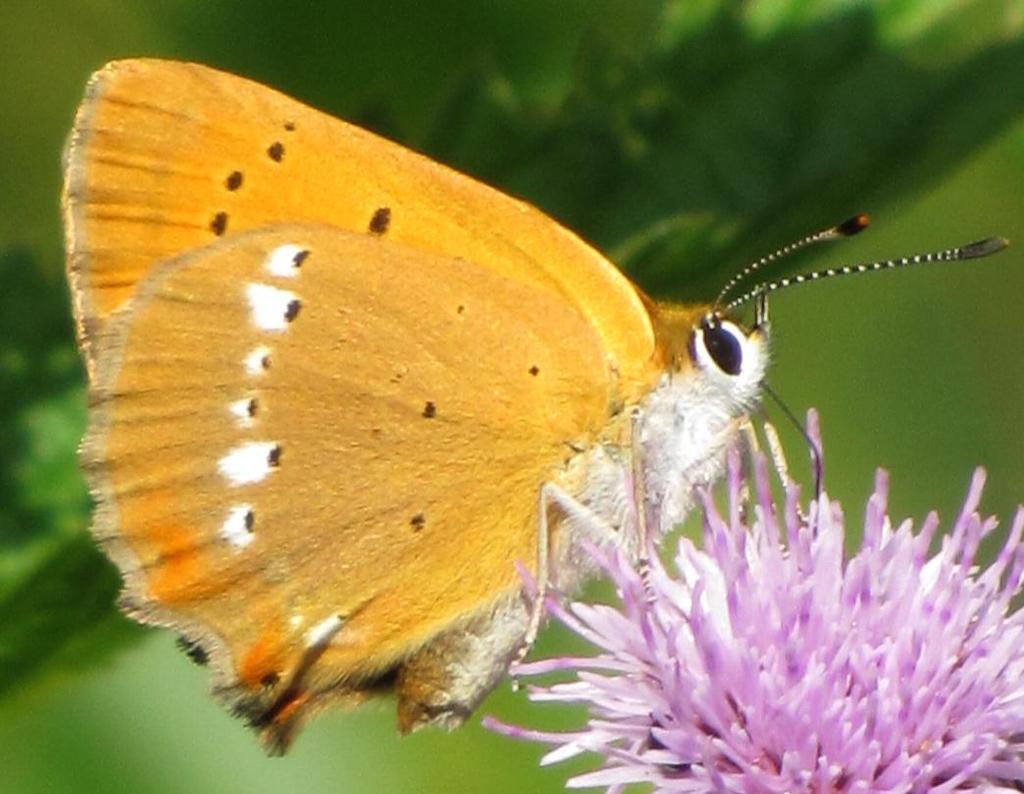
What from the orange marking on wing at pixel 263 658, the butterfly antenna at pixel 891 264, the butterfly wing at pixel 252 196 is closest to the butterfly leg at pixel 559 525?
the butterfly wing at pixel 252 196

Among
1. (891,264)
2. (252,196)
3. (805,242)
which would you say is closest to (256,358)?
(252,196)

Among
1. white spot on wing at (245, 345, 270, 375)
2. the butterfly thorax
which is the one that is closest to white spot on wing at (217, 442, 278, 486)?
white spot on wing at (245, 345, 270, 375)

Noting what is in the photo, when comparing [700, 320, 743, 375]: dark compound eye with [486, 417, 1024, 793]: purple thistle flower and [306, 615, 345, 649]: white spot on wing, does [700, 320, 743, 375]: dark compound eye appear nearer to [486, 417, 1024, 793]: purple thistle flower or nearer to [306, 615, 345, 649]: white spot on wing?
[486, 417, 1024, 793]: purple thistle flower

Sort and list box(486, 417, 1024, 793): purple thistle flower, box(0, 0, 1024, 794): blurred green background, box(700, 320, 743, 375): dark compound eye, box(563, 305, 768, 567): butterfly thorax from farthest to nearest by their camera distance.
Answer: box(0, 0, 1024, 794): blurred green background, box(700, 320, 743, 375): dark compound eye, box(563, 305, 768, 567): butterfly thorax, box(486, 417, 1024, 793): purple thistle flower

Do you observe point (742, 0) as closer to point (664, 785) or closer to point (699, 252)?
point (699, 252)

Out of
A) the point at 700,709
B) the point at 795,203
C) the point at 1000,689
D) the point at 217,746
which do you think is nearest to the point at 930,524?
the point at 1000,689

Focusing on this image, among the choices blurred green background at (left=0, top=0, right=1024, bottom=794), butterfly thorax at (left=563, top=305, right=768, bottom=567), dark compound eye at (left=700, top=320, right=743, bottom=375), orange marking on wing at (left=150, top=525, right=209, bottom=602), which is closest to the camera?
orange marking on wing at (left=150, top=525, right=209, bottom=602)

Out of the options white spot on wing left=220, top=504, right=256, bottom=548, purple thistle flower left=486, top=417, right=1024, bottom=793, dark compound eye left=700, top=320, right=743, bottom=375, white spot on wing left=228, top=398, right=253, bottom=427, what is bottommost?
purple thistle flower left=486, top=417, right=1024, bottom=793
